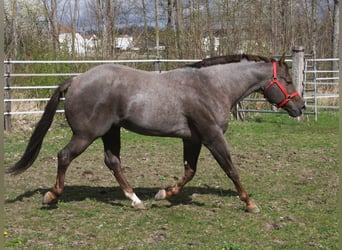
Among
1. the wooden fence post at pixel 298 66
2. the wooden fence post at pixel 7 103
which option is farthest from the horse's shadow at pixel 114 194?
Answer: the wooden fence post at pixel 298 66

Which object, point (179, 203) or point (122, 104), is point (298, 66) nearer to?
point (179, 203)

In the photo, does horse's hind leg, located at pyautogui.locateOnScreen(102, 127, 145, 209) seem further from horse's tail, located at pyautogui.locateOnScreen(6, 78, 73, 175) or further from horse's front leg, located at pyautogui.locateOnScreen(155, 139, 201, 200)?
horse's tail, located at pyautogui.locateOnScreen(6, 78, 73, 175)

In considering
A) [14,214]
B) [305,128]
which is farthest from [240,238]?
[305,128]

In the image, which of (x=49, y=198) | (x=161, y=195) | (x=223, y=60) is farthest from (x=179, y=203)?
(x=223, y=60)

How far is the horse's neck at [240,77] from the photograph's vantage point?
17.2 feet

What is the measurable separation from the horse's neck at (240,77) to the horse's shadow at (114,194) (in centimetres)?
126

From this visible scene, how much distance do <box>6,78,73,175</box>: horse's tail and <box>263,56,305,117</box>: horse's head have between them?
2.27 m

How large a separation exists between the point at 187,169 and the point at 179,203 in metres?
0.42

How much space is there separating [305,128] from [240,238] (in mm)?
7535

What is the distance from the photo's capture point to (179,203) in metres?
5.38

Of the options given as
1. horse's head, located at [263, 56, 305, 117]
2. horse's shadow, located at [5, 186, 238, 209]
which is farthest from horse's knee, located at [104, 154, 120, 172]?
horse's head, located at [263, 56, 305, 117]

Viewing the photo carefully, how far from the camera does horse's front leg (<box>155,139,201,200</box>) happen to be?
17.9 feet

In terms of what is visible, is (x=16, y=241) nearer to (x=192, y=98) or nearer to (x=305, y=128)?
(x=192, y=98)

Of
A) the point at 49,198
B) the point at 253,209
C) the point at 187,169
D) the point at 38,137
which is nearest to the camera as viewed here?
the point at 253,209
